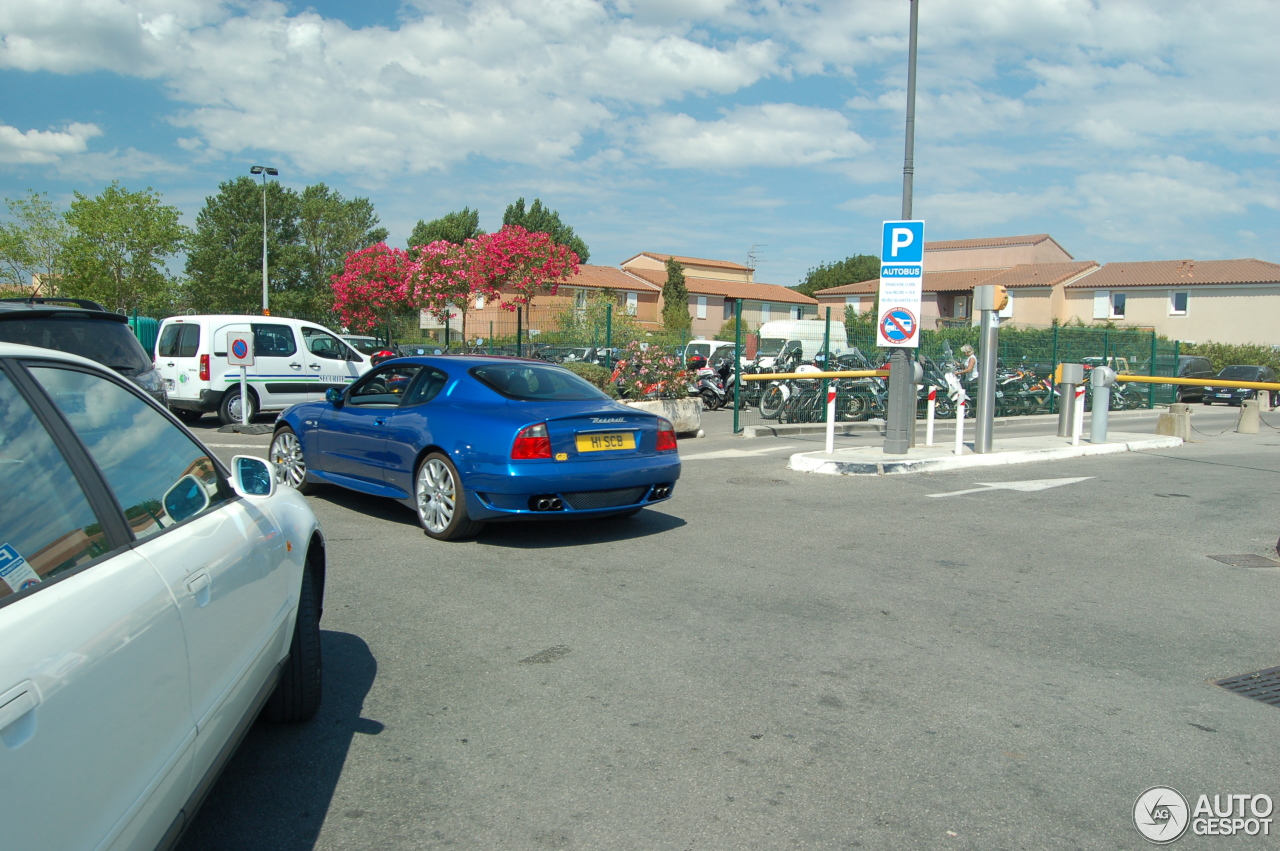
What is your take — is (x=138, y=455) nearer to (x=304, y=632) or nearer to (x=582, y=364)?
(x=304, y=632)

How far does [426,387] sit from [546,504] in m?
1.54

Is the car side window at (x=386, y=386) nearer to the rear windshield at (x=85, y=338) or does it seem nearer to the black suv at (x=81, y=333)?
the black suv at (x=81, y=333)

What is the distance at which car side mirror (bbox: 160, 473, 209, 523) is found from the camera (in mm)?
2620

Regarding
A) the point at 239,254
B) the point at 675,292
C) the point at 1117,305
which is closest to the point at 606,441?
the point at 1117,305

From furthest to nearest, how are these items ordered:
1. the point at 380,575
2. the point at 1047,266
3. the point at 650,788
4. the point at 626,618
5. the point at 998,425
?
the point at 1047,266 → the point at 998,425 → the point at 380,575 → the point at 626,618 → the point at 650,788

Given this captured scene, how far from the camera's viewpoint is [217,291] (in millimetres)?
58969

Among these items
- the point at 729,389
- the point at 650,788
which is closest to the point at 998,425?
the point at 729,389

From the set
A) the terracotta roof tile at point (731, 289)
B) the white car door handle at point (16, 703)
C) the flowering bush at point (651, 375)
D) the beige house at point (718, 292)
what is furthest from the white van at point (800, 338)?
the terracotta roof tile at point (731, 289)

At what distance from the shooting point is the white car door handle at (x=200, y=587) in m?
2.40

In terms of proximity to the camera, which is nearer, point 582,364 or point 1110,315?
point 582,364

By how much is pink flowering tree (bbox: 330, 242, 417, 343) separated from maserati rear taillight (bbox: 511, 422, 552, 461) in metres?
19.2

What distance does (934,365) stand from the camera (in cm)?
1916

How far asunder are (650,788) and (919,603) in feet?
9.54

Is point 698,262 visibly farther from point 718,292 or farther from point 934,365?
point 934,365
